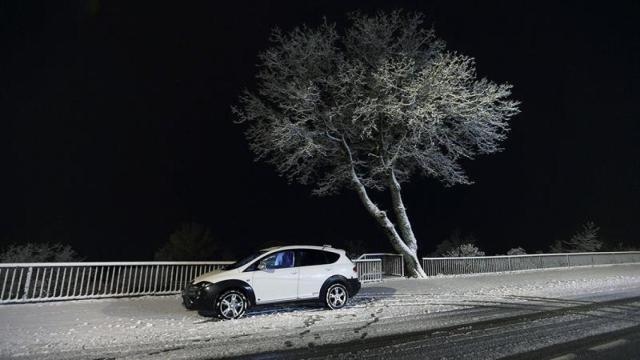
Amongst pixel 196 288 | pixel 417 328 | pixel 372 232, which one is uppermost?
pixel 372 232

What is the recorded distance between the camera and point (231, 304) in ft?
32.4

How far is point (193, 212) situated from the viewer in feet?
311

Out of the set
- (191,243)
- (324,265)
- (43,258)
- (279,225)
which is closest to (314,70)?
(324,265)

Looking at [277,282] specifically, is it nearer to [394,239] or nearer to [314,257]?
[314,257]

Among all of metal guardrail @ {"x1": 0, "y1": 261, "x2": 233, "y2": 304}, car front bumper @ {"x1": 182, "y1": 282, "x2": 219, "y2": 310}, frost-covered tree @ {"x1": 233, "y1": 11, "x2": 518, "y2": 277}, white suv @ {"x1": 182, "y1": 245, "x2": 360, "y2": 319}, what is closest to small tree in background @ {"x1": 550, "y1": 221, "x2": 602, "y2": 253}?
frost-covered tree @ {"x1": 233, "y1": 11, "x2": 518, "y2": 277}

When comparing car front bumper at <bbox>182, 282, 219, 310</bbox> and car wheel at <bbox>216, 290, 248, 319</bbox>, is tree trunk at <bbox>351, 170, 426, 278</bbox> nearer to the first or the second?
car wheel at <bbox>216, 290, 248, 319</bbox>

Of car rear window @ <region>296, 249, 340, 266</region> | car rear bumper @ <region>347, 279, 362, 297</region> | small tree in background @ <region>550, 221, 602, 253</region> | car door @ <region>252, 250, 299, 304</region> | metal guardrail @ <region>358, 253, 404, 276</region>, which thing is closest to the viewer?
car door @ <region>252, 250, 299, 304</region>

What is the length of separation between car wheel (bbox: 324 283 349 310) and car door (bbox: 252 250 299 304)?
3.02 ft

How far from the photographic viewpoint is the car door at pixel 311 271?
1079 cm

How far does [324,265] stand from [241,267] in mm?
2180

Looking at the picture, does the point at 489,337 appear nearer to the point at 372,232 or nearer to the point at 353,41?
the point at 353,41

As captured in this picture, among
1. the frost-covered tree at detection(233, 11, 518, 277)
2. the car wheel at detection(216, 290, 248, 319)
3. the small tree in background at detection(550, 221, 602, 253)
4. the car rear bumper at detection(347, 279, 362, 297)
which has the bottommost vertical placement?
the car wheel at detection(216, 290, 248, 319)

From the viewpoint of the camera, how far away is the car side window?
1064cm

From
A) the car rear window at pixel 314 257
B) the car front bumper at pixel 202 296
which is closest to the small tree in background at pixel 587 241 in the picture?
the car rear window at pixel 314 257
